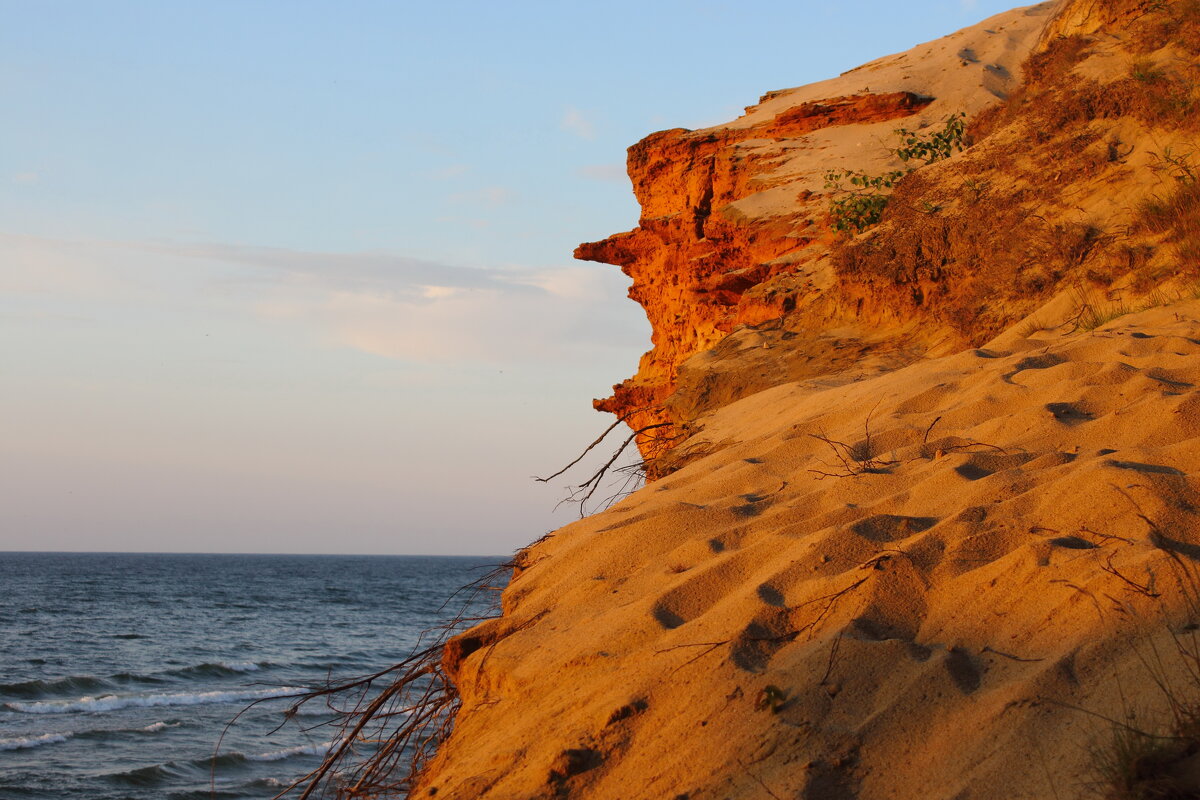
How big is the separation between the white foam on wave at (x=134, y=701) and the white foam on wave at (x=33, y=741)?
1.90 metres

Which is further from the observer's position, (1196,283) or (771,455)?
(1196,283)

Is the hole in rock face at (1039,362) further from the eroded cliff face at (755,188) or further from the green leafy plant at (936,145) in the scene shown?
the green leafy plant at (936,145)

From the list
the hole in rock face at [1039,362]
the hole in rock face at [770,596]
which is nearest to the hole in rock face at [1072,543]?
the hole in rock face at [770,596]

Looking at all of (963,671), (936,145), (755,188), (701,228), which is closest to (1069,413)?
(963,671)

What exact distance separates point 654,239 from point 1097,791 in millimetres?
10753

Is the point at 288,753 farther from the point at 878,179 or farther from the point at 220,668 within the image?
the point at 878,179

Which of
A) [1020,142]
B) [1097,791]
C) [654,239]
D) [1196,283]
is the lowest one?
[1097,791]

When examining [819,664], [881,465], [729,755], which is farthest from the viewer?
[881,465]

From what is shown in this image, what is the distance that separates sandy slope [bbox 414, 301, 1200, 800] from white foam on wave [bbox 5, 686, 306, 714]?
495 inches

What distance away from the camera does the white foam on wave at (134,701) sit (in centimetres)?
1466

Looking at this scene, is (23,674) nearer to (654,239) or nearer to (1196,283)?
(654,239)

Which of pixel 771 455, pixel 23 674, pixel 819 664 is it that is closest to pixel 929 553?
pixel 819 664

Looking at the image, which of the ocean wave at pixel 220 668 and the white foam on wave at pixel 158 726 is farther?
the ocean wave at pixel 220 668

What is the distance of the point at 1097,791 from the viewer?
1809mm
